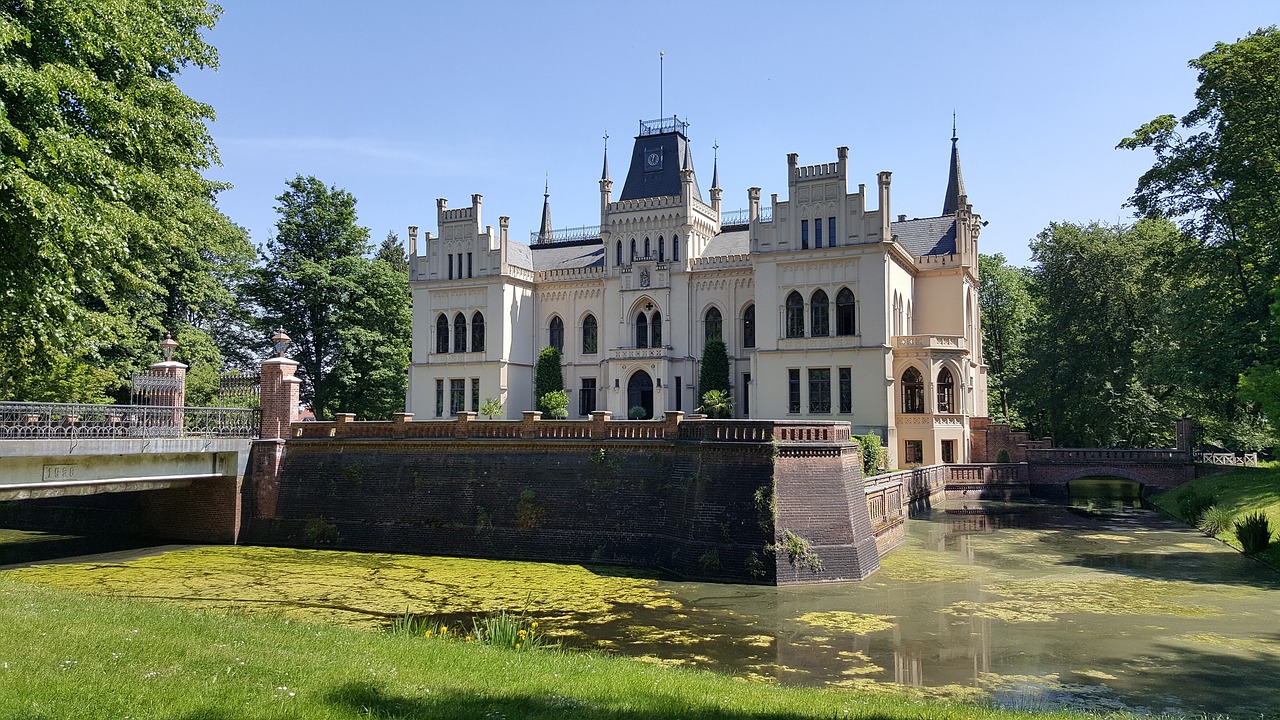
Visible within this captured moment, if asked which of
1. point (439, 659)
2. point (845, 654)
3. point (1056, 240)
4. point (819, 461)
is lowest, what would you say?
point (845, 654)

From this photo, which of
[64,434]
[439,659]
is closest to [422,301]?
[64,434]

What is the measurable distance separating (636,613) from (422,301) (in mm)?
30344

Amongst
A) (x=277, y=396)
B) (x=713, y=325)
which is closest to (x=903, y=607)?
(x=277, y=396)

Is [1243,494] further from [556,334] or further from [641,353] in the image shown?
[556,334]

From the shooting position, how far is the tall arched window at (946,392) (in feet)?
126

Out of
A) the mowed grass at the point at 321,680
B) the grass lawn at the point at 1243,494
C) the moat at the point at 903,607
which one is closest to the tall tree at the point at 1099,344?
the grass lawn at the point at 1243,494

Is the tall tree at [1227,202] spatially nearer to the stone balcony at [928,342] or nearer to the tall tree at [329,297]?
the stone balcony at [928,342]

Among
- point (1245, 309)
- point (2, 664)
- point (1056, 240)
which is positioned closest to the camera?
point (2, 664)

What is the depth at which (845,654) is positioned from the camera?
46.5 feet

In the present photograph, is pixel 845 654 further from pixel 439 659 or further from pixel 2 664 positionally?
pixel 2 664

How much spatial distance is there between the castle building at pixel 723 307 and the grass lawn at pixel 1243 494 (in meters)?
8.47

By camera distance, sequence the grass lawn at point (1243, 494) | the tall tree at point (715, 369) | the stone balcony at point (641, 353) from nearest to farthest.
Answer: the grass lawn at point (1243, 494) → the tall tree at point (715, 369) → the stone balcony at point (641, 353)

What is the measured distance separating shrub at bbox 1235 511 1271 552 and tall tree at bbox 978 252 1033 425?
30.7 metres

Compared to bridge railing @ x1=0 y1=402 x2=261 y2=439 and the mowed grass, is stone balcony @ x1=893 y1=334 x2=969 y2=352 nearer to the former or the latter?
bridge railing @ x1=0 y1=402 x2=261 y2=439
